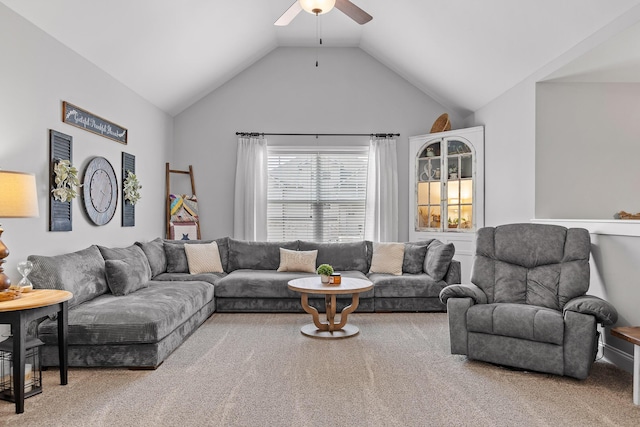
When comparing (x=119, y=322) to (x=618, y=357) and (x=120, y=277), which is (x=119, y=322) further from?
(x=618, y=357)

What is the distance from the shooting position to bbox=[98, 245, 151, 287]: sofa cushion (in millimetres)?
4707

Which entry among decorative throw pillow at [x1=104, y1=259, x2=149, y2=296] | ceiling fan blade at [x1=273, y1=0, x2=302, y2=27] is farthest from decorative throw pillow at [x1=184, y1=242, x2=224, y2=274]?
→ ceiling fan blade at [x1=273, y1=0, x2=302, y2=27]

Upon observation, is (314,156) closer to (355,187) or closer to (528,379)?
(355,187)

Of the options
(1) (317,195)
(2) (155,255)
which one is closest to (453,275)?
(1) (317,195)

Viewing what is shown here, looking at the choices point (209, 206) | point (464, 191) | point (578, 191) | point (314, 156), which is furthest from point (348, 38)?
point (578, 191)

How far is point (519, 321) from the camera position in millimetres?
3494

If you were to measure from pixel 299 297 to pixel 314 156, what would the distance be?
8.77 feet

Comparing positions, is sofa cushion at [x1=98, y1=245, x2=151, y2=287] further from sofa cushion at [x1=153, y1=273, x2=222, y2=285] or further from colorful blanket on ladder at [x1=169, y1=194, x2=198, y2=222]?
colorful blanket on ladder at [x1=169, y1=194, x2=198, y2=222]

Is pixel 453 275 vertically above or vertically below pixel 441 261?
Answer: below

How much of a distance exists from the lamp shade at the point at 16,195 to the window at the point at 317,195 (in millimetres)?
4529

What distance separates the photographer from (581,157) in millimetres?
5230

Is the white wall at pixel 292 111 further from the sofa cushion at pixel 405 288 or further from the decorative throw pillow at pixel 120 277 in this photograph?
the decorative throw pillow at pixel 120 277

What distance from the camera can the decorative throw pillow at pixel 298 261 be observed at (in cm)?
616

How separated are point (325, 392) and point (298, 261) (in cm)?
A: 311
